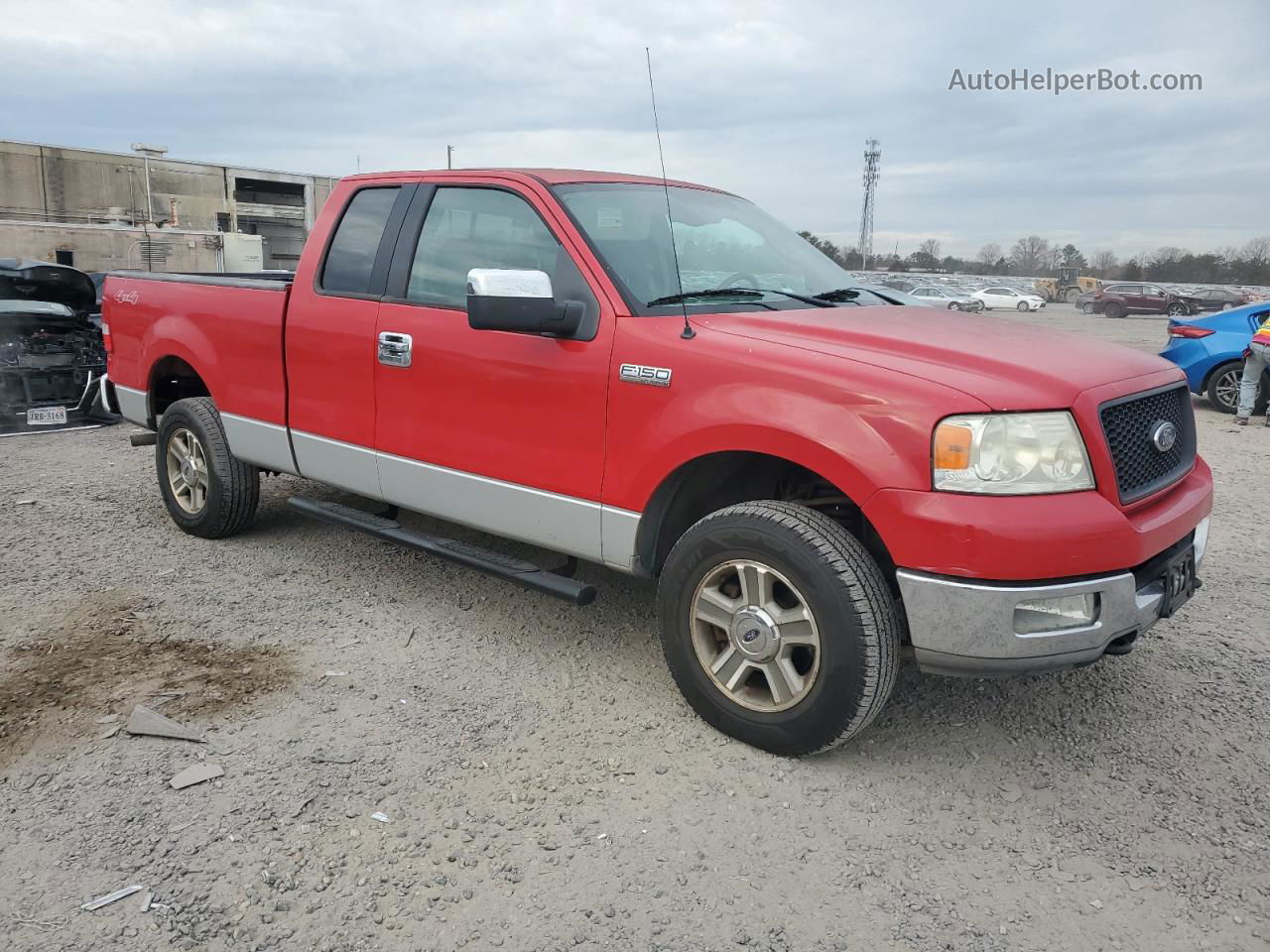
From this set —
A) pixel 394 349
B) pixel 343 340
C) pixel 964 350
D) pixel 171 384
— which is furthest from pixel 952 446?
pixel 171 384

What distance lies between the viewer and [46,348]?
29.3 feet

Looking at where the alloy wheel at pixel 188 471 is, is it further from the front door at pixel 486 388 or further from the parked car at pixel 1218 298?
the parked car at pixel 1218 298

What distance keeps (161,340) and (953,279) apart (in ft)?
180

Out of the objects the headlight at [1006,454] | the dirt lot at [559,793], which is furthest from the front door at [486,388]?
the headlight at [1006,454]

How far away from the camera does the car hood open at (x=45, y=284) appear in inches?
347

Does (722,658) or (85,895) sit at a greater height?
(722,658)

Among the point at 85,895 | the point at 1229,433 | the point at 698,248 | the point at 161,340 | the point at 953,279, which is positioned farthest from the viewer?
the point at 953,279

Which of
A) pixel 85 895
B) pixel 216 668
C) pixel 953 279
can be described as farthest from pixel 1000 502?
pixel 953 279

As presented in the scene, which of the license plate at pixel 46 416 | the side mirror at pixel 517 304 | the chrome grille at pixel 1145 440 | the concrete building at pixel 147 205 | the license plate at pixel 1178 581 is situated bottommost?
the license plate at pixel 46 416

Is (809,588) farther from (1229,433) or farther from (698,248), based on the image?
(1229,433)

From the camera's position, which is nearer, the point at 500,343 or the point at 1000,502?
the point at 1000,502

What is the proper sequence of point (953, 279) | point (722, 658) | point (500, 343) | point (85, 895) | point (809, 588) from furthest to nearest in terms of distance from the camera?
point (953, 279) → point (500, 343) → point (722, 658) → point (809, 588) → point (85, 895)

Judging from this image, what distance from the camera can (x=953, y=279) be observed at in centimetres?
5509

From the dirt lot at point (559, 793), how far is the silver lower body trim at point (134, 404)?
1.38 m
